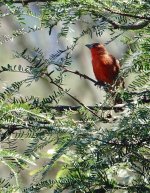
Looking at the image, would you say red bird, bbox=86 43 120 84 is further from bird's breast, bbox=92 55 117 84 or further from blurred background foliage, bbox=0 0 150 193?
blurred background foliage, bbox=0 0 150 193

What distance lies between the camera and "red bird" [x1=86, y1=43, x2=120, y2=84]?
10.4 ft

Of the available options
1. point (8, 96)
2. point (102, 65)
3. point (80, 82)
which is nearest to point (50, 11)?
point (8, 96)

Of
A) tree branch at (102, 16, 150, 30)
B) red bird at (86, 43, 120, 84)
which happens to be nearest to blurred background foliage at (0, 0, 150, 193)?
tree branch at (102, 16, 150, 30)

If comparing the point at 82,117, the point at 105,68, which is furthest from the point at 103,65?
the point at 82,117

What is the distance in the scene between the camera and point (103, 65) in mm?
3311

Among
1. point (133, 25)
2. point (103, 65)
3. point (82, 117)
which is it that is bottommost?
point (103, 65)

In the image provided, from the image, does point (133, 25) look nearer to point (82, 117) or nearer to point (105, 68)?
point (82, 117)

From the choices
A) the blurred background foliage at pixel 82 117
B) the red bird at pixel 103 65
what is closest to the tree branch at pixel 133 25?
the blurred background foliage at pixel 82 117

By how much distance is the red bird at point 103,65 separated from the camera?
10.4ft

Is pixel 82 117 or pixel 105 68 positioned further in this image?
pixel 105 68

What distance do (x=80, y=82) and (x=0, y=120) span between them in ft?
16.2

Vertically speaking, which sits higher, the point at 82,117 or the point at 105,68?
the point at 82,117

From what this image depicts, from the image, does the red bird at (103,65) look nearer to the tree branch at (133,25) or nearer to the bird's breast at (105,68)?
the bird's breast at (105,68)

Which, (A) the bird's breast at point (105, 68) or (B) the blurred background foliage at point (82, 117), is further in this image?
(A) the bird's breast at point (105, 68)
